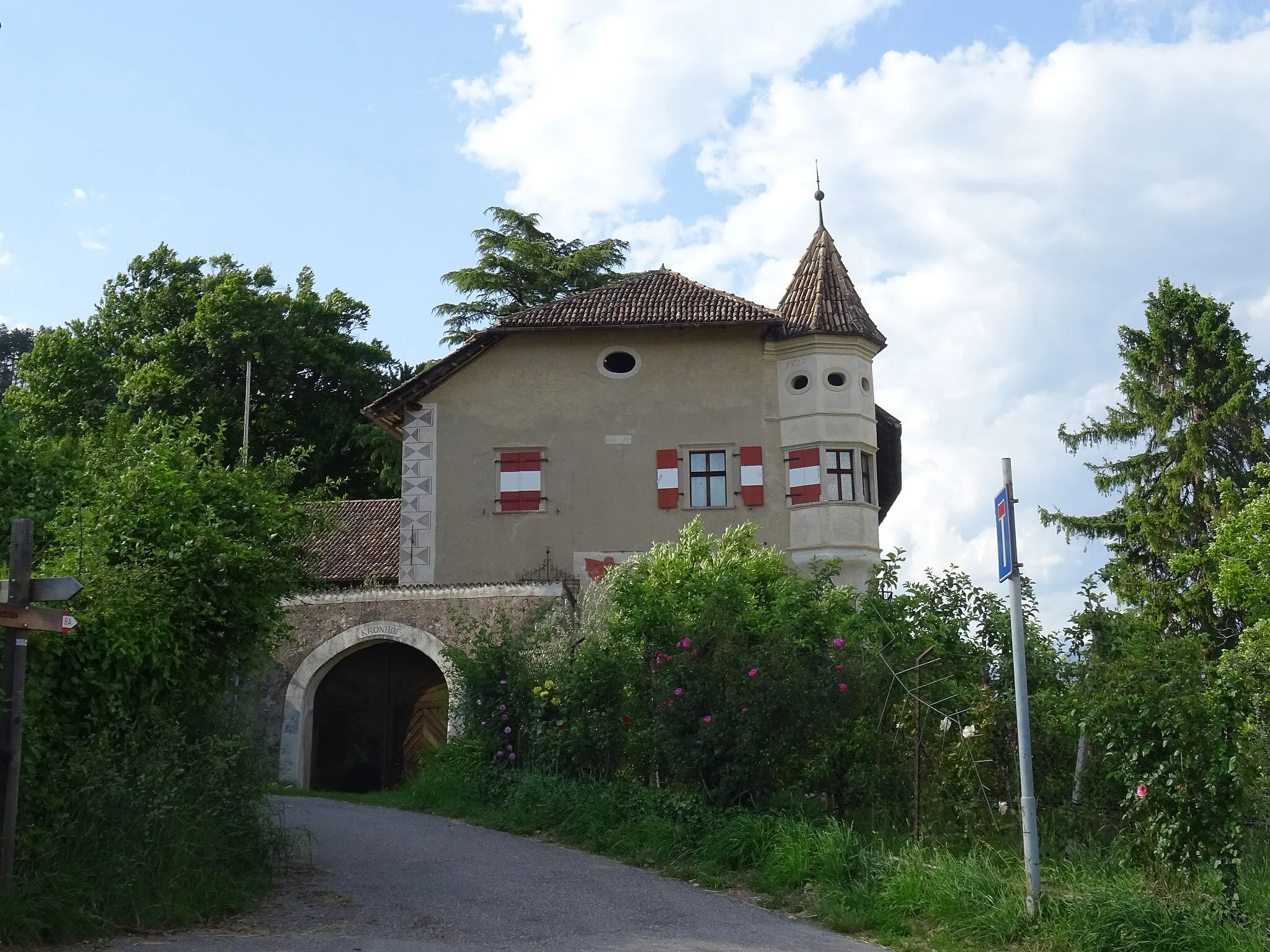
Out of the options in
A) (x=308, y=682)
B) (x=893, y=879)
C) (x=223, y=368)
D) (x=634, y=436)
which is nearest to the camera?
(x=893, y=879)

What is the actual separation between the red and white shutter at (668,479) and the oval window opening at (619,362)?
1.82 meters

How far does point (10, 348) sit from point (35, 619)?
195ft

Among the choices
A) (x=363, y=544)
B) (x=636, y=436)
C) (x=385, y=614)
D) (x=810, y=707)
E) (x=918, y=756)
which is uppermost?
(x=636, y=436)

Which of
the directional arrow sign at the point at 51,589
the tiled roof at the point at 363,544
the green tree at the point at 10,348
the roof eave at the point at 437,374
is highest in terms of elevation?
the green tree at the point at 10,348

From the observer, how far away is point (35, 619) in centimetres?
826

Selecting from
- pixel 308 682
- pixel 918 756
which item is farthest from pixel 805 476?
pixel 918 756

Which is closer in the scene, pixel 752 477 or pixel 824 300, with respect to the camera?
pixel 752 477

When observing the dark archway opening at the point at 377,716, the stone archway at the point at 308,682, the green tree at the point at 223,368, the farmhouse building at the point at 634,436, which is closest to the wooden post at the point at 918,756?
the stone archway at the point at 308,682

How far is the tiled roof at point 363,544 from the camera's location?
1039 inches

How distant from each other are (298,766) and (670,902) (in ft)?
40.8

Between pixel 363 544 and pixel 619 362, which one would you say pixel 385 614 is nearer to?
pixel 363 544

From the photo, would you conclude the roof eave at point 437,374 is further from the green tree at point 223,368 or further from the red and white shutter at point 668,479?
the green tree at point 223,368

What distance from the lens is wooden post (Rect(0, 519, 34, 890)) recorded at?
8.14 meters

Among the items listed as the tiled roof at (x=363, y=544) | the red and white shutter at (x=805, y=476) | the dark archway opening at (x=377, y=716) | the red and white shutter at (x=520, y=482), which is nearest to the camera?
the dark archway opening at (x=377, y=716)
